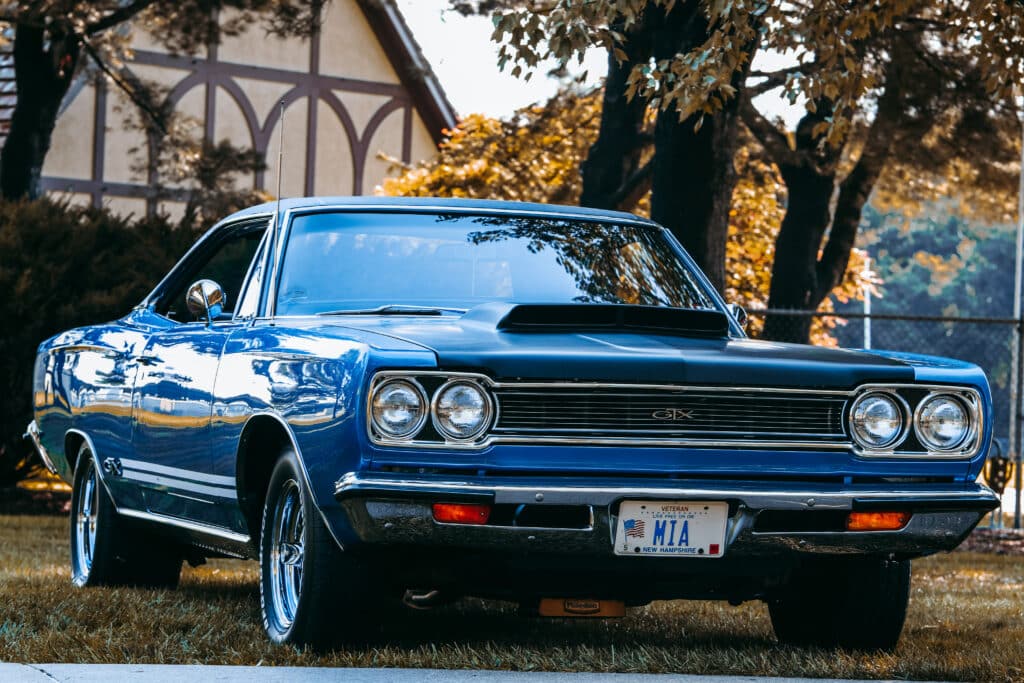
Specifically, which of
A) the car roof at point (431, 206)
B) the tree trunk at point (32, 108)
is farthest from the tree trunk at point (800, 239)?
the car roof at point (431, 206)

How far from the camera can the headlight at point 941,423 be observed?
19.7 feet

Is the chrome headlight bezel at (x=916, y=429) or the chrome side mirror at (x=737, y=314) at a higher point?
the chrome side mirror at (x=737, y=314)

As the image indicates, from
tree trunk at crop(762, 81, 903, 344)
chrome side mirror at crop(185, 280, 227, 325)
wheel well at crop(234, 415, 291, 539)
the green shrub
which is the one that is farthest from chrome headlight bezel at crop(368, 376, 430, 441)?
tree trunk at crop(762, 81, 903, 344)

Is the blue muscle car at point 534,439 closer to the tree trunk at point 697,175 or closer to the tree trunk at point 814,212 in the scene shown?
the tree trunk at point 697,175

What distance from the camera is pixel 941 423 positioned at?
6.03m

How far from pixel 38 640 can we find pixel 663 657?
2114 mm

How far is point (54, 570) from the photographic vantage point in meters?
9.68

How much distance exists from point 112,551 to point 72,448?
0.87m

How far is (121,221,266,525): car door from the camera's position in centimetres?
696

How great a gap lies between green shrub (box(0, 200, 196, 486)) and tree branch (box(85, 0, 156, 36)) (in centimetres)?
318

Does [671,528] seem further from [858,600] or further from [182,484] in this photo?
[182,484]

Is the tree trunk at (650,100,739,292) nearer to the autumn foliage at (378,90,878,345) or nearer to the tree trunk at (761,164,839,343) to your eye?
the autumn foliage at (378,90,878,345)

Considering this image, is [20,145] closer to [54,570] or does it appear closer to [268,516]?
[54,570]

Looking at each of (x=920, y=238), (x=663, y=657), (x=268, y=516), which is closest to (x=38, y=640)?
(x=268, y=516)
